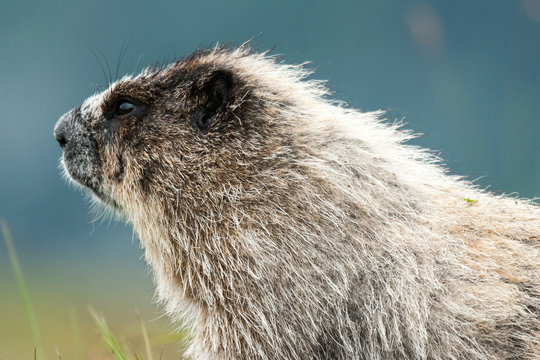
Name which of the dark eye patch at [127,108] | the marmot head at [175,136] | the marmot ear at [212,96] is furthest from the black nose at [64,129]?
the marmot ear at [212,96]

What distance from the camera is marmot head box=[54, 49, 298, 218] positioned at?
14.3 feet

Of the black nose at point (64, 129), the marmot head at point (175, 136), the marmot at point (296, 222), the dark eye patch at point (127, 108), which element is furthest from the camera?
the black nose at point (64, 129)

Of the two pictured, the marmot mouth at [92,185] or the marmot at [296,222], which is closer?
the marmot at [296,222]

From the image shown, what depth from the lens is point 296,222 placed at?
405 centimetres

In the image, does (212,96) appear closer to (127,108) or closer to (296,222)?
(127,108)

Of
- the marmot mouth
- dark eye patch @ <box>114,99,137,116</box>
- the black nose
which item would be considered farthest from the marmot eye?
the marmot mouth

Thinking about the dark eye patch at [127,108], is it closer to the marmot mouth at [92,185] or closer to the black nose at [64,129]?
the black nose at [64,129]

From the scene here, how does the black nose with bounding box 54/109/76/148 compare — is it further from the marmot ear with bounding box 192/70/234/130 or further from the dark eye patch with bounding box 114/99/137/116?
the marmot ear with bounding box 192/70/234/130

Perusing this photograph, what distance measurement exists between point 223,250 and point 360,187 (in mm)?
1018

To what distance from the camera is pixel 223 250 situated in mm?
4203

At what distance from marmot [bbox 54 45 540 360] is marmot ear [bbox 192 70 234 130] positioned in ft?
0.03

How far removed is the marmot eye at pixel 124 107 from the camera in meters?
4.82

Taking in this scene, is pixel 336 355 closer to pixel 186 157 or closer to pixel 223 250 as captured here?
pixel 223 250

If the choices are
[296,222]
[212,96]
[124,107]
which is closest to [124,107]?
[124,107]
